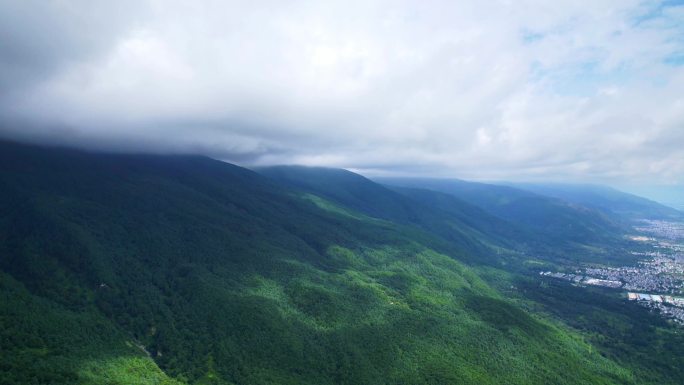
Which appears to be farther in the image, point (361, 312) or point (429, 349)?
Result: point (361, 312)

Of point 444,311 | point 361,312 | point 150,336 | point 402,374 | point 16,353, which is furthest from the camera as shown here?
point 444,311

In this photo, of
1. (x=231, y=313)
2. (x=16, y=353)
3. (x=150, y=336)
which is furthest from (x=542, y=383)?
(x=16, y=353)

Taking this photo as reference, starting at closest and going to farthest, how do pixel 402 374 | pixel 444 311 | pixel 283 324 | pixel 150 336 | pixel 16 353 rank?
pixel 16 353
pixel 402 374
pixel 150 336
pixel 283 324
pixel 444 311

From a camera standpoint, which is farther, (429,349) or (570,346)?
(570,346)

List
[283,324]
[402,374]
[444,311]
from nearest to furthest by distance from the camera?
[402,374]
[283,324]
[444,311]

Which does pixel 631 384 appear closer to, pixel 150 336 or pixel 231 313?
pixel 231 313

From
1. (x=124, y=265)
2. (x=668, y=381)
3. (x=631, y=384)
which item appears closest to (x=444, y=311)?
(x=631, y=384)

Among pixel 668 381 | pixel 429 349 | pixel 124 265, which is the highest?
pixel 124 265

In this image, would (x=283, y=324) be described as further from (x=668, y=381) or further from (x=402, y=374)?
(x=668, y=381)

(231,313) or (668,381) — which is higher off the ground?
(231,313)
